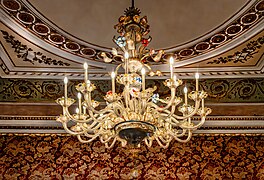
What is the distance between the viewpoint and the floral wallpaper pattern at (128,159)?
255 inches

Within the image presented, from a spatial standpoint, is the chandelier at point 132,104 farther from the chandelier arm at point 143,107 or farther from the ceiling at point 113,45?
the ceiling at point 113,45

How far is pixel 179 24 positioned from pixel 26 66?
6.65ft

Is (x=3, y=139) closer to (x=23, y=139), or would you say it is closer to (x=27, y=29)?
(x=23, y=139)

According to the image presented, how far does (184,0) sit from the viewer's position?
4.69m

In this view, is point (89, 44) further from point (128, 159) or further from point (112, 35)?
point (128, 159)

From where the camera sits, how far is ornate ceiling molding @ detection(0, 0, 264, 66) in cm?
493

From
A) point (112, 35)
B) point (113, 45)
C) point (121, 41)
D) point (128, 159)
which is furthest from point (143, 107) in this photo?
point (128, 159)

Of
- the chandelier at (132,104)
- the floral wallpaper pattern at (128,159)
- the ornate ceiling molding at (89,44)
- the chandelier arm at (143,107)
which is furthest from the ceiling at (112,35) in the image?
the chandelier arm at (143,107)

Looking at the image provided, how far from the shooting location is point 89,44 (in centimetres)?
554

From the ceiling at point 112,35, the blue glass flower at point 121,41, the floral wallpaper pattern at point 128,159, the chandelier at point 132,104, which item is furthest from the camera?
the floral wallpaper pattern at point 128,159

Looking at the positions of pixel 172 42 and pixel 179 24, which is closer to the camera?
pixel 179 24

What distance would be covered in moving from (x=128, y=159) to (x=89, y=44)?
1793 mm

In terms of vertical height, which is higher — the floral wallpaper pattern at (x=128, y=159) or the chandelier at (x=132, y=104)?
the chandelier at (x=132, y=104)

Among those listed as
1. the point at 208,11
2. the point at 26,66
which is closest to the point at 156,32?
the point at 208,11
